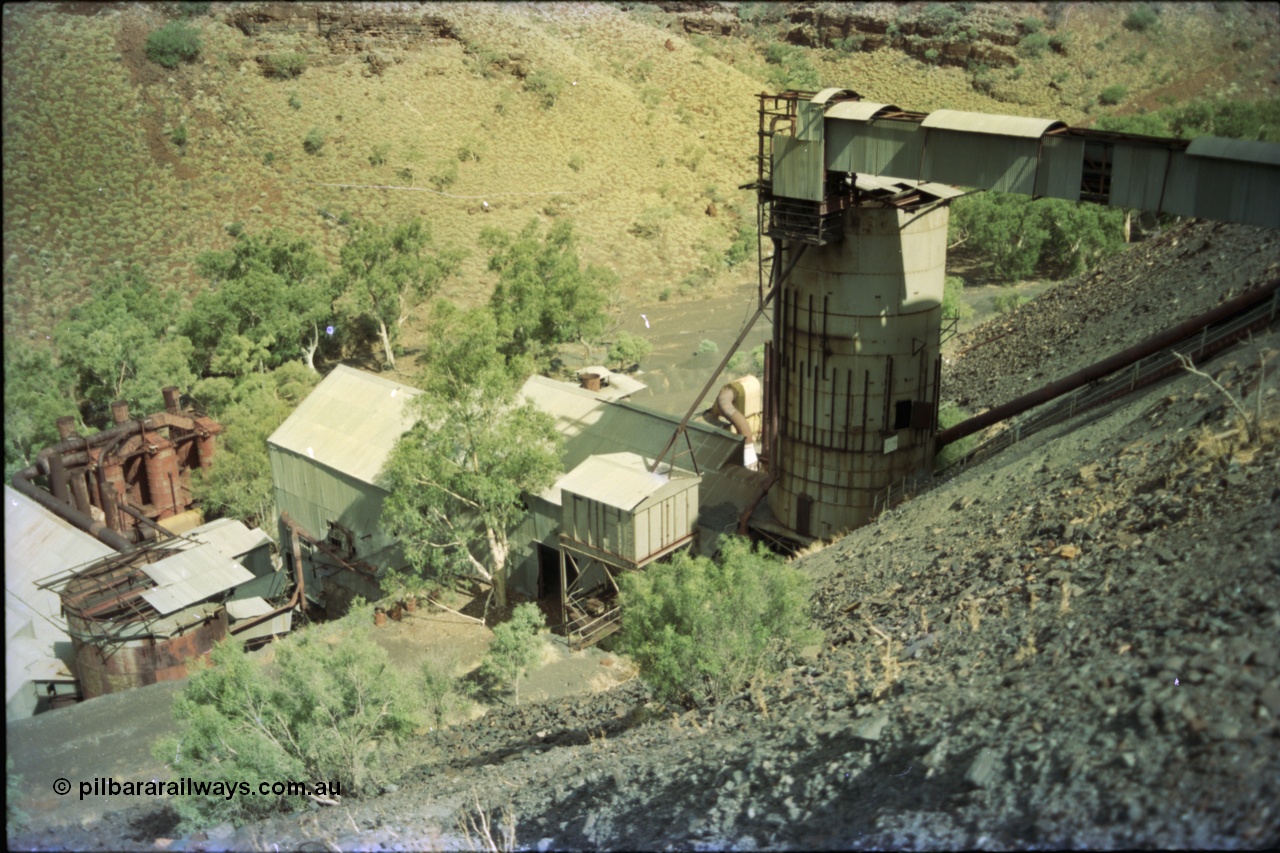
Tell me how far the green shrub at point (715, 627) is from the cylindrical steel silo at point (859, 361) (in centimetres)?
651

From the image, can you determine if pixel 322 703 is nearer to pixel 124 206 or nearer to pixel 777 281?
pixel 777 281

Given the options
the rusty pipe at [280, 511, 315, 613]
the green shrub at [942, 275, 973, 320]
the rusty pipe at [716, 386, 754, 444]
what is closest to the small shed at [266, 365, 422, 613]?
the rusty pipe at [280, 511, 315, 613]

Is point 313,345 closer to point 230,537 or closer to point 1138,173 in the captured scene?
point 230,537

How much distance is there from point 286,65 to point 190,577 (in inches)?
1901

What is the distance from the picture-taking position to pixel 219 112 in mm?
61344

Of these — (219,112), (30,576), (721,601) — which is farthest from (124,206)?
(721,601)

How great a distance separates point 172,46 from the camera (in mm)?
63312

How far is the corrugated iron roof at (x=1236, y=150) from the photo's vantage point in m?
15.5

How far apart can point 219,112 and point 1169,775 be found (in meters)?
62.2

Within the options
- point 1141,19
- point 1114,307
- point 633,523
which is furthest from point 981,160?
point 1141,19

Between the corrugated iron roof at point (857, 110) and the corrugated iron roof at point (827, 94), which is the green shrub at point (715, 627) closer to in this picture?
the corrugated iron roof at point (857, 110)

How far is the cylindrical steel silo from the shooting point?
66.9 feet

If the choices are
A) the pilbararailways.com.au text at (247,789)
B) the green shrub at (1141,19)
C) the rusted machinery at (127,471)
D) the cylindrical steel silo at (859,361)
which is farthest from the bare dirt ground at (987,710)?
the green shrub at (1141,19)

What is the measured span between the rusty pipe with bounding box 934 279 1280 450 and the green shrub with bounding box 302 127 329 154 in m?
46.7
